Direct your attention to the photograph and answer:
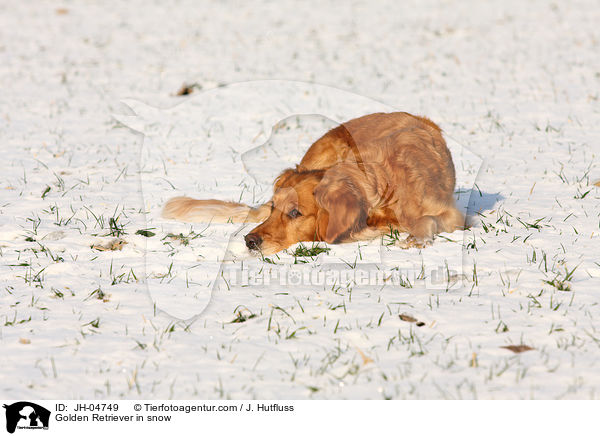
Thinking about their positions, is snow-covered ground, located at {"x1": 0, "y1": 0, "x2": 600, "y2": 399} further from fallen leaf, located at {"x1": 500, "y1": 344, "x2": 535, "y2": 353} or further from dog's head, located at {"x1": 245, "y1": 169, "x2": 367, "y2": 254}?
dog's head, located at {"x1": 245, "y1": 169, "x2": 367, "y2": 254}

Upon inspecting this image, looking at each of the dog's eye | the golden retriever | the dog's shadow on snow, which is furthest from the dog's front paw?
the dog's eye

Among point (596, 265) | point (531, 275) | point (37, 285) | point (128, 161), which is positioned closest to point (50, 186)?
point (128, 161)

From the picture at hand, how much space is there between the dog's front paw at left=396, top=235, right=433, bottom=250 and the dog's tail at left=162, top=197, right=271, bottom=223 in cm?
142

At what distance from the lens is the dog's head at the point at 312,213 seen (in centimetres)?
507

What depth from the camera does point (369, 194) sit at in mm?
5250

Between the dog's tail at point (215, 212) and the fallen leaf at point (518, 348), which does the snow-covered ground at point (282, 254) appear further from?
the dog's tail at point (215, 212)

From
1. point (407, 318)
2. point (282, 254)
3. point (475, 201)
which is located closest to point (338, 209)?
point (282, 254)

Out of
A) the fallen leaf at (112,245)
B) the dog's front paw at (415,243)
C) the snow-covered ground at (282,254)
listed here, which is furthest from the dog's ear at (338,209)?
the fallen leaf at (112,245)

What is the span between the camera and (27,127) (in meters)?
9.37

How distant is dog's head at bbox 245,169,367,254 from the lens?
5.07m
